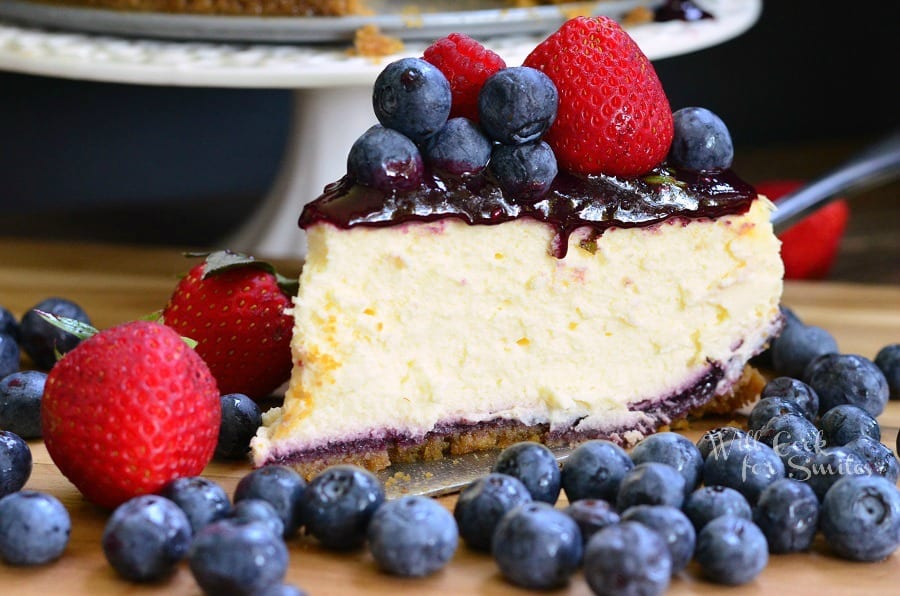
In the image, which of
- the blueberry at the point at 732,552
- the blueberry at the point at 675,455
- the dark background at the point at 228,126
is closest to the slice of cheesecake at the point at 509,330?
the blueberry at the point at 675,455

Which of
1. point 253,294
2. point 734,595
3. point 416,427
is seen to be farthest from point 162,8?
point 734,595

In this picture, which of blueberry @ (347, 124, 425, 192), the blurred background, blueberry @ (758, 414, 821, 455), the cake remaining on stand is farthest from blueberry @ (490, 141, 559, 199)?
the blurred background

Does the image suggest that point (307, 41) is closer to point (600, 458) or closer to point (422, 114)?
point (422, 114)

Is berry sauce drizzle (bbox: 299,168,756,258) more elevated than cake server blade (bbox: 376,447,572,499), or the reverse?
berry sauce drizzle (bbox: 299,168,756,258)

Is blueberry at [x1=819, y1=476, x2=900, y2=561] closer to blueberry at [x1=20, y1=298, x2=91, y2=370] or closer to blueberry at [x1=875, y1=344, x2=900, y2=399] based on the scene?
blueberry at [x1=875, y1=344, x2=900, y2=399]

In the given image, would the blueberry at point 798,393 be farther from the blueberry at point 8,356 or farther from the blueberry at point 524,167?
the blueberry at point 8,356
